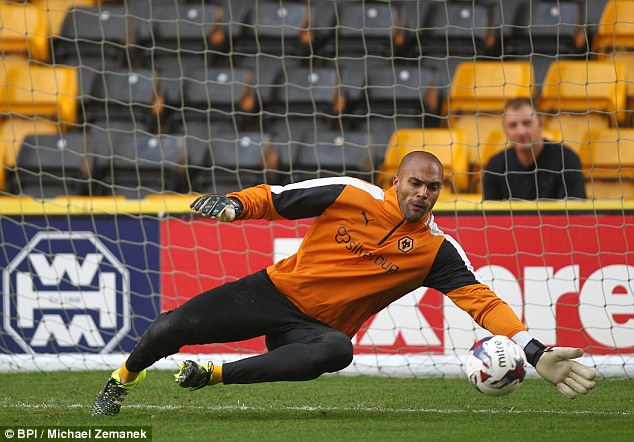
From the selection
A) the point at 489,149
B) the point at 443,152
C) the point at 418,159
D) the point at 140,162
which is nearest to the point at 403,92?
the point at 443,152

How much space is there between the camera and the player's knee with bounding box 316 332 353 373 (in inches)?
215

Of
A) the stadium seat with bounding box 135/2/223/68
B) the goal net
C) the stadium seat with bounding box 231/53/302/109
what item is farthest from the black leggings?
the stadium seat with bounding box 135/2/223/68

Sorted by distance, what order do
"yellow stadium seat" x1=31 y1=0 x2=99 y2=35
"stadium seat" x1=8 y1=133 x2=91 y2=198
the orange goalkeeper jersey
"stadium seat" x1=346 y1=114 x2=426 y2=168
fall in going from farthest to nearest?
"yellow stadium seat" x1=31 y1=0 x2=99 y2=35, "stadium seat" x1=346 y1=114 x2=426 y2=168, "stadium seat" x1=8 y1=133 x2=91 y2=198, the orange goalkeeper jersey

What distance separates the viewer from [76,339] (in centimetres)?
809

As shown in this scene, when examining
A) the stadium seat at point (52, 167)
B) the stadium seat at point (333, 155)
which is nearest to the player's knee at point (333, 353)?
the stadium seat at point (333, 155)

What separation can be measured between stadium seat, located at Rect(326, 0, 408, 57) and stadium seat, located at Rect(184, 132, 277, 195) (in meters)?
1.50

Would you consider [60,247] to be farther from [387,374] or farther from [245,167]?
[387,374]

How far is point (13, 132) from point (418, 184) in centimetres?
524

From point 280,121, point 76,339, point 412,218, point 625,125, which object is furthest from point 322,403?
point 625,125

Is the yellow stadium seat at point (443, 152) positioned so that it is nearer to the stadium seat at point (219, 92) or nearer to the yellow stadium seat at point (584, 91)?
the yellow stadium seat at point (584, 91)

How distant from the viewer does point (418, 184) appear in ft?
18.4

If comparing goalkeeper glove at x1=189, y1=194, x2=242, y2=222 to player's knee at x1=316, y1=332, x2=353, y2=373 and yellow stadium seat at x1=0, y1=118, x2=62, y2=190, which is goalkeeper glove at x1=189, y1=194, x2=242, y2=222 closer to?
player's knee at x1=316, y1=332, x2=353, y2=373

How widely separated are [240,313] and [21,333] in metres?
3.00

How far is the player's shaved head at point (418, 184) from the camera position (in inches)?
220
